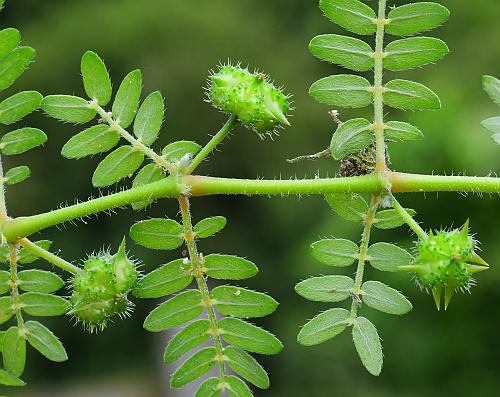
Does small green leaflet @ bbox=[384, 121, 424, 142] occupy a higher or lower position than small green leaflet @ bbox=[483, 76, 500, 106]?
lower

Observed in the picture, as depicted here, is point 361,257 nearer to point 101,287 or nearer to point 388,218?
point 388,218

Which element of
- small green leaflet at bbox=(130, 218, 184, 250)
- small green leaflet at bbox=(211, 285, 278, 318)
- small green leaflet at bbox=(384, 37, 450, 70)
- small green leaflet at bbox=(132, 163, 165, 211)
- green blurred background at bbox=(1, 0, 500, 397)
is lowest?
small green leaflet at bbox=(211, 285, 278, 318)

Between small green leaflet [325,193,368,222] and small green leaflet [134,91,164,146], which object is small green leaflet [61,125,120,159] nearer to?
small green leaflet [134,91,164,146]

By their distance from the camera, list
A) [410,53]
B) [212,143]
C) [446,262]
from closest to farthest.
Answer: [446,262]
[212,143]
[410,53]

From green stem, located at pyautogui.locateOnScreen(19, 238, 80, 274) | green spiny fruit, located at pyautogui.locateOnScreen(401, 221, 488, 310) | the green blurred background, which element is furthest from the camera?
the green blurred background

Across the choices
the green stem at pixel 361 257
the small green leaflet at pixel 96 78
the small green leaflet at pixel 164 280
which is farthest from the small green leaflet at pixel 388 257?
the small green leaflet at pixel 96 78

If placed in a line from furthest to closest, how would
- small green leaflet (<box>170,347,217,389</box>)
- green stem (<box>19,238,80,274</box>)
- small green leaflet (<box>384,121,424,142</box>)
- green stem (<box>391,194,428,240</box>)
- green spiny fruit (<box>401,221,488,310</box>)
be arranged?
small green leaflet (<box>170,347,217,389</box>), small green leaflet (<box>384,121,424,142</box>), green stem (<box>19,238,80,274</box>), green stem (<box>391,194,428,240</box>), green spiny fruit (<box>401,221,488,310</box>)

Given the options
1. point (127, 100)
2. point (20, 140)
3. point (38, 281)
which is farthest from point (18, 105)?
point (38, 281)

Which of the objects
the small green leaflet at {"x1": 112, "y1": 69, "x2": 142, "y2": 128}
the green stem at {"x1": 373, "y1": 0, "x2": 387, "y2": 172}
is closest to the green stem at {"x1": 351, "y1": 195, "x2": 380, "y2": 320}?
the green stem at {"x1": 373, "y1": 0, "x2": 387, "y2": 172}
